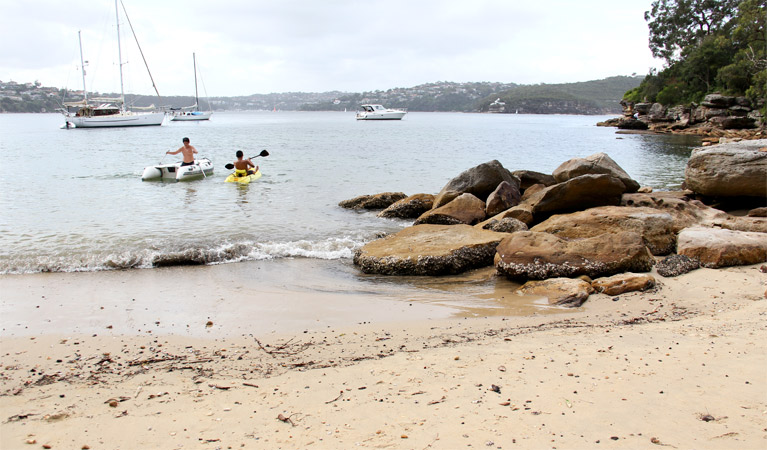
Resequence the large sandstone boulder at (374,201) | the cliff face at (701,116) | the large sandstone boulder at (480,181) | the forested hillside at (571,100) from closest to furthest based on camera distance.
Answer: the large sandstone boulder at (480,181)
the large sandstone boulder at (374,201)
the cliff face at (701,116)
the forested hillside at (571,100)

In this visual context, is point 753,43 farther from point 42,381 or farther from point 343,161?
point 42,381

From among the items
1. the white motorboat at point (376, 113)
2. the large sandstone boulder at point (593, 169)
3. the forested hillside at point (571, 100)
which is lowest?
the large sandstone boulder at point (593, 169)

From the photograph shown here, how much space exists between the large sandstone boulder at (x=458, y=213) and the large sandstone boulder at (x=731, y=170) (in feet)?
14.7

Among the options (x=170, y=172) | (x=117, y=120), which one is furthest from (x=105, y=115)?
(x=170, y=172)

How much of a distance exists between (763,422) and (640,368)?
91cm

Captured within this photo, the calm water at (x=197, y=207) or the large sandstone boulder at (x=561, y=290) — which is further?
the calm water at (x=197, y=207)

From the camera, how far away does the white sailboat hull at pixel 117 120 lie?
195 feet

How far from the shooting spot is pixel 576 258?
6.84 m

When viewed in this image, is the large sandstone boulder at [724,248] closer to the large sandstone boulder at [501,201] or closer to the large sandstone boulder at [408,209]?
the large sandstone boulder at [501,201]

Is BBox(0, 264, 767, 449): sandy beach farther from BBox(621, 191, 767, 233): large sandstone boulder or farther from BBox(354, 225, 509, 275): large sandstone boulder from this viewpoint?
BBox(621, 191, 767, 233): large sandstone boulder

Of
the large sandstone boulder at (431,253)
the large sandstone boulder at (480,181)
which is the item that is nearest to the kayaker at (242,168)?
the large sandstone boulder at (480,181)

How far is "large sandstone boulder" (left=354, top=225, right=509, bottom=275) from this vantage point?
7613mm

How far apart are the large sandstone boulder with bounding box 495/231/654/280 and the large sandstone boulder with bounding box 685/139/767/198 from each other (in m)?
4.43

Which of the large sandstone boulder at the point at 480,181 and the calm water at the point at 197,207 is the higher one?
the large sandstone boulder at the point at 480,181
